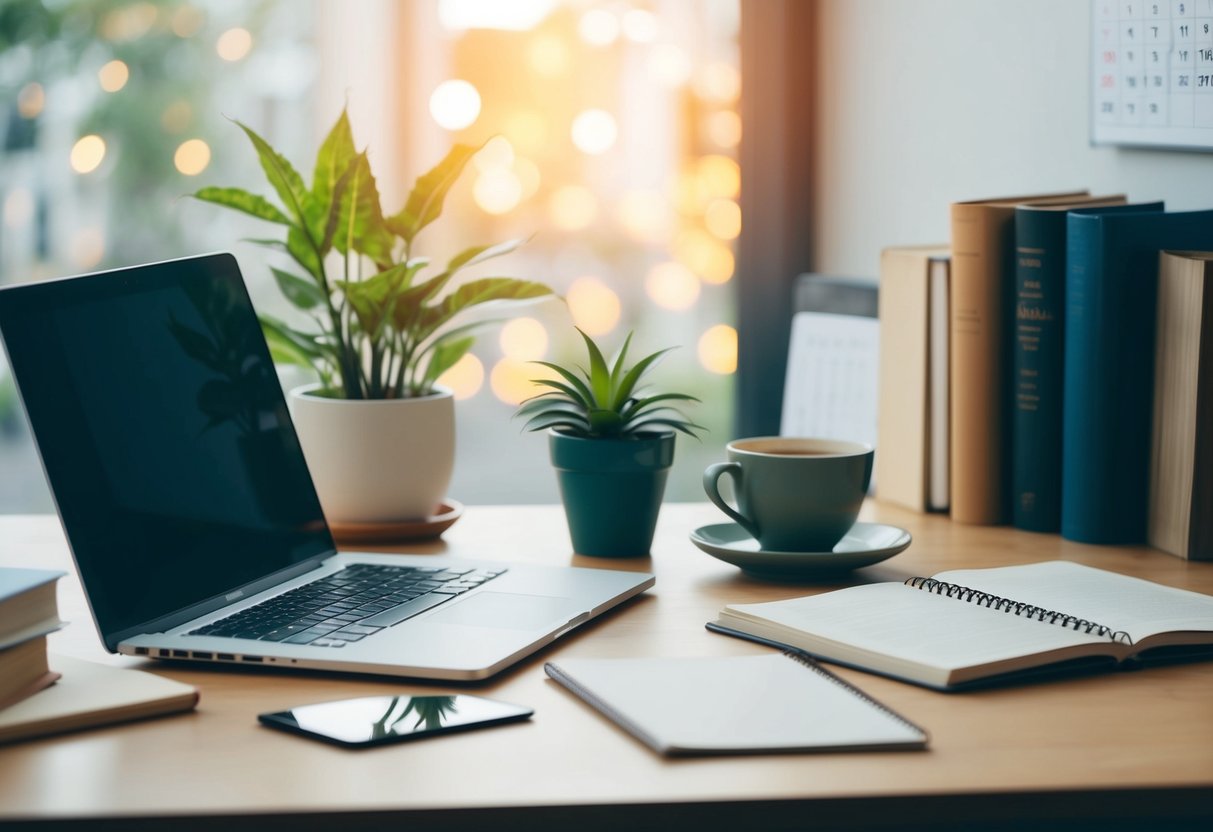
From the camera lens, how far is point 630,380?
1.13 m

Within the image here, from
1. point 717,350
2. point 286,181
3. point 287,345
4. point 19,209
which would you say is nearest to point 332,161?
point 286,181

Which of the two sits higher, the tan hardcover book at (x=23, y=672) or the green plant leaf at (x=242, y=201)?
the green plant leaf at (x=242, y=201)

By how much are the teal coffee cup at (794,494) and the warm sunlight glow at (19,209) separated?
148 cm

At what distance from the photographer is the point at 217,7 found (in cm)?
206

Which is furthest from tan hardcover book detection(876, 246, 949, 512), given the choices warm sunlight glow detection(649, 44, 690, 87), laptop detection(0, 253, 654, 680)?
warm sunlight glow detection(649, 44, 690, 87)

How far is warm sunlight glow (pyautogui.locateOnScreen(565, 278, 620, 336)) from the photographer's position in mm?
2164

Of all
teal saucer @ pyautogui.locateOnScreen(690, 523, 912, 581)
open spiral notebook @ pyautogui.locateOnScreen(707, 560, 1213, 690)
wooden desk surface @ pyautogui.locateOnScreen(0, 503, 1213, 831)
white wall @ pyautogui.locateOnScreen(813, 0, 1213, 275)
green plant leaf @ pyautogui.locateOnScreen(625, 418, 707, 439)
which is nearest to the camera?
wooden desk surface @ pyautogui.locateOnScreen(0, 503, 1213, 831)

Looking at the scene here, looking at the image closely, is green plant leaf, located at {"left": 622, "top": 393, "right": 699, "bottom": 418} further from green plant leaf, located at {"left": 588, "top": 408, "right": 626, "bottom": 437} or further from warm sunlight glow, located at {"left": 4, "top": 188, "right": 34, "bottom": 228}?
warm sunlight glow, located at {"left": 4, "top": 188, "right": 34, "bottom": 228}

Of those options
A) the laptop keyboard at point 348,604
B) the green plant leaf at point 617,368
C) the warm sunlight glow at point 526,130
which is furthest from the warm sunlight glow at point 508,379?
the laptop keyboard at point 348,604

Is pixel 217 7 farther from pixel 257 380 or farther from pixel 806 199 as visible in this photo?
pixel 257 380

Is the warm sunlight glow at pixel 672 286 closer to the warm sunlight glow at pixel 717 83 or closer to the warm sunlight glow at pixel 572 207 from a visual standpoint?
the warm sunlight glow at pixel 572 207

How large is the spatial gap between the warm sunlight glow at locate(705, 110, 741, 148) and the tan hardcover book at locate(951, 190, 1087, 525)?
0.88 metres

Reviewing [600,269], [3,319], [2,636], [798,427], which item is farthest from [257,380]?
[600,269]

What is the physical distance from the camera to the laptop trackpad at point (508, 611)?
2.97 ft
